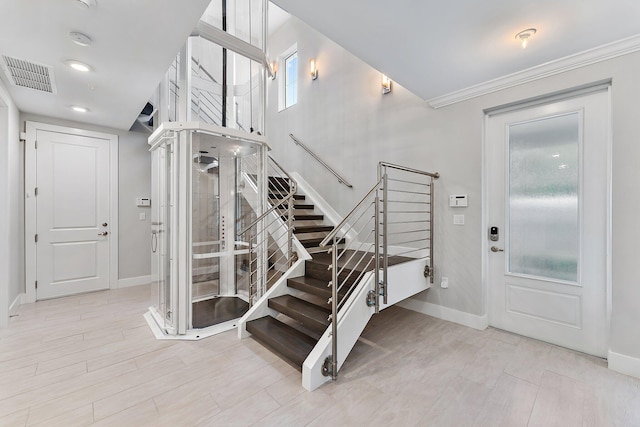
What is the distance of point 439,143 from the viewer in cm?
343

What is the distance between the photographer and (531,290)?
2863 millimetres

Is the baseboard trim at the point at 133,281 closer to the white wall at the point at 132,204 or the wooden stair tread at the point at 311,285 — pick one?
Answer: the white wall at the point at 132,204

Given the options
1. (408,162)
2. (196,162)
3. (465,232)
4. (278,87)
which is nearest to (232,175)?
(196,162)

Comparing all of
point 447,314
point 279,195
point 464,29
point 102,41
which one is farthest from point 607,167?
point 102,41

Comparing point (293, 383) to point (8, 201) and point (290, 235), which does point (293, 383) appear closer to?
point (290, 235)

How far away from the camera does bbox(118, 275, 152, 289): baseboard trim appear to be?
4635 mm

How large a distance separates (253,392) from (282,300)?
40.3 inches

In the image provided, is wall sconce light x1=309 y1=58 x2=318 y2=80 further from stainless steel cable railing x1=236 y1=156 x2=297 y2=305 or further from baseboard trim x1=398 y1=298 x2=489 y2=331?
baseboard trim x1=398 y1=298 x2=489 y2=331

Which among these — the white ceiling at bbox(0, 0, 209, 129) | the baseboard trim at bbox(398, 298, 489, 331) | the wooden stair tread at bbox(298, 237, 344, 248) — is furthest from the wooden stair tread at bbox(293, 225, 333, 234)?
the white ceiling at bbox(0, 0, 209, 129)

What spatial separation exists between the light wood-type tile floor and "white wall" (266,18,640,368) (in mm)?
629

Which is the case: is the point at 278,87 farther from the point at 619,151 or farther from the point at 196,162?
the point at 619,151

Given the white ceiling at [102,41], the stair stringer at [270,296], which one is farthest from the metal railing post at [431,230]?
the white ceiling at [102,41]

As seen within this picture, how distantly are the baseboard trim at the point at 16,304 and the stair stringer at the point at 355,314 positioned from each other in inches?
152

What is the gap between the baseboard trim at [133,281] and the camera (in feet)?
15.2
